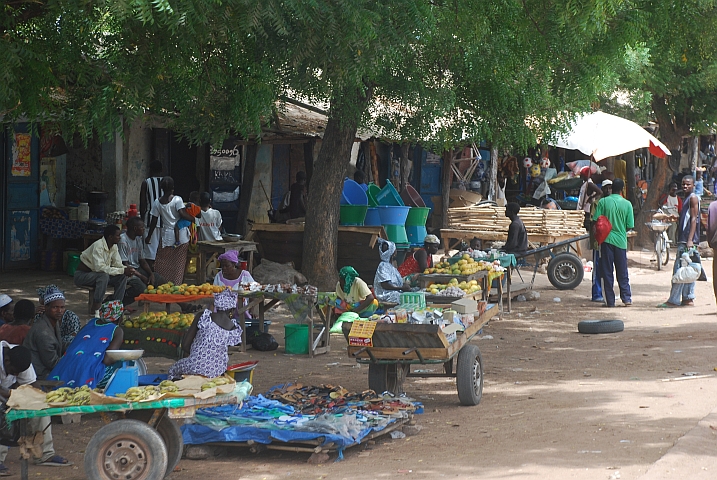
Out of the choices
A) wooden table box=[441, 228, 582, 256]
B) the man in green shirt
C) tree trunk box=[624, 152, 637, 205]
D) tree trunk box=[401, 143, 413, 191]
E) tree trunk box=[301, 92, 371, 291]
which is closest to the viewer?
the man in green shirt

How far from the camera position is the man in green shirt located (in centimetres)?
1438

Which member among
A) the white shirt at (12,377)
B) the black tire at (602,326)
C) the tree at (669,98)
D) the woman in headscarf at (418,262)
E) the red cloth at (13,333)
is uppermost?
the tree at (669,98)

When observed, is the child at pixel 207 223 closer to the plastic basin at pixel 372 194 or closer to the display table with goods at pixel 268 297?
the plastic basin at pixel 372 194

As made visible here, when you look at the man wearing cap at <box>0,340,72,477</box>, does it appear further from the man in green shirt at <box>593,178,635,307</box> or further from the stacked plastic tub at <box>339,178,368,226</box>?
the man in green shirt at <box>593,178,635,307</box>

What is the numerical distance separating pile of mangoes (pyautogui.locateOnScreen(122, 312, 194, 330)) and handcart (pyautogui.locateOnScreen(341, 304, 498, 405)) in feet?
7.76

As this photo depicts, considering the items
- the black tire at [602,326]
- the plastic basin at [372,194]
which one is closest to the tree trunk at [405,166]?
the plastic basin at [372,194]

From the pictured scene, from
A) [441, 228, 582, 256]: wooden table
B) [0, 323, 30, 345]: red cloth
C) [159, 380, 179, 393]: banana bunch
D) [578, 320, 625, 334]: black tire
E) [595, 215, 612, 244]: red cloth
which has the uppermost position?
[595, 215, 612, 244]: red cloth

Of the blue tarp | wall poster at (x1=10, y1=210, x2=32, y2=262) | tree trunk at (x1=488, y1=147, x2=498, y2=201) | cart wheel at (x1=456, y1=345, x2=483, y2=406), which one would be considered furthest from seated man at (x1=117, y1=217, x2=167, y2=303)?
tree trunk at (x1=488, y1=147, x2=498, y2=201)

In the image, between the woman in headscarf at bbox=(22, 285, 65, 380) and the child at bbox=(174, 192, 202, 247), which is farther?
the child at bbox=(174, 192, 202, 247)

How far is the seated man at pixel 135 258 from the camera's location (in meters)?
12.5

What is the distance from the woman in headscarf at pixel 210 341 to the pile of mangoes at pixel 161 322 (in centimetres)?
184

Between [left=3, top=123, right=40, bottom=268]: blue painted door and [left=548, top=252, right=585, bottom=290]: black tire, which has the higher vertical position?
[left=3, top=123, right=40, bottom=268]: blue painted door

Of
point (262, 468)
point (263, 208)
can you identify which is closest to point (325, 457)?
point (262, 468)

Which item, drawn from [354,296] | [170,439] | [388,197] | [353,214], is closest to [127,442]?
[170,439]
